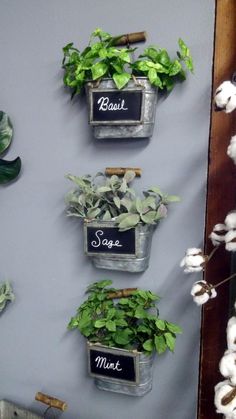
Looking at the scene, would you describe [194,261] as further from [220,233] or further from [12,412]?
[12,412]

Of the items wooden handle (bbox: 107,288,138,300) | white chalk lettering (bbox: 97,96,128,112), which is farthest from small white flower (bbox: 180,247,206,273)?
white chalk lettering (bbox: 97,96,128,112)

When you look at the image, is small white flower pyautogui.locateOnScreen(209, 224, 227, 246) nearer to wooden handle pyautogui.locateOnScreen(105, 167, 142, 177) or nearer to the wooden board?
the wooden board

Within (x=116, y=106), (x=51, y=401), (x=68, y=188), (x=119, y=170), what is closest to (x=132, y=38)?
(x=116, y=106)

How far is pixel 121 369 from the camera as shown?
3.22ft

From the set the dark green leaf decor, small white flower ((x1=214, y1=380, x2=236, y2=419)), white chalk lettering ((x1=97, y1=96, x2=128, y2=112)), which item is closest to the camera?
small white flower ((x1=214, y1=380, x2=236, y2=419))

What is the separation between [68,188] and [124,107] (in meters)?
0.31

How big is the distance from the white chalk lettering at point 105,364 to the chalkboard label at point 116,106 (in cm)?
62

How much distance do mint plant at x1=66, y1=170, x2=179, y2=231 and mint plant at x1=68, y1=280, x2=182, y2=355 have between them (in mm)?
206

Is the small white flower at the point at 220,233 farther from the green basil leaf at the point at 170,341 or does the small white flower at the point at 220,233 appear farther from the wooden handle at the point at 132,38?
the wooden handle at the point at 132,38

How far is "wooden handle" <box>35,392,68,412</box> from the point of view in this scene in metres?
1.10

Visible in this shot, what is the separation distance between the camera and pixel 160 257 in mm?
1028

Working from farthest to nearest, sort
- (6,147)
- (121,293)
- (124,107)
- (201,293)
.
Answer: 1. (6,147)
2. (121,293)
3. (124,107)
4. (201,293)

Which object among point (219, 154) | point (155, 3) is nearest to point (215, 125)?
point (219, 154)

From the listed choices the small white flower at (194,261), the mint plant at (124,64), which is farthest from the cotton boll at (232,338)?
the mint plant at (124,64)
